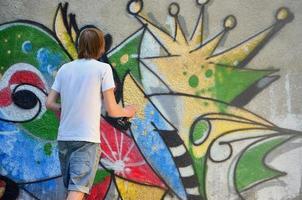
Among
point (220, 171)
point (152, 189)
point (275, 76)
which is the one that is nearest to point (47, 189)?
point (152, 189)

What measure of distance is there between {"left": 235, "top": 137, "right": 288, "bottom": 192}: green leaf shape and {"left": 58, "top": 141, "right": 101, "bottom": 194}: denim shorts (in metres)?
1.48

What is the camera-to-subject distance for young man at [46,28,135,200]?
3.50 metres

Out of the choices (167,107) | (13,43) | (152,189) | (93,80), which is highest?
(13,43)

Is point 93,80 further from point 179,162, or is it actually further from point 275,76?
point 275,76

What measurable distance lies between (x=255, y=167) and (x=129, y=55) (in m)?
1.45

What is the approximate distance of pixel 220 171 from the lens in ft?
14.8

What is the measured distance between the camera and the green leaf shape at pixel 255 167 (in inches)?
176

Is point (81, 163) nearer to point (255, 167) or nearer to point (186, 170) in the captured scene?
point (186, 170)

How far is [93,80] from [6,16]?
5.01ft

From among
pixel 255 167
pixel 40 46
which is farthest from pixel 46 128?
pixel 255 167

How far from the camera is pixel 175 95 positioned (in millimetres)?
4543

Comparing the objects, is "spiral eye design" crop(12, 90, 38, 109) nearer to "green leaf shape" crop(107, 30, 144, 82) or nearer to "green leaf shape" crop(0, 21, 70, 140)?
→ "green leaf shape" crop(0, 21, 70, 140)

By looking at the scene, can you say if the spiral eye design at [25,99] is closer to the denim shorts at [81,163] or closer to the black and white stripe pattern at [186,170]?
the denim shorts at [81,163]

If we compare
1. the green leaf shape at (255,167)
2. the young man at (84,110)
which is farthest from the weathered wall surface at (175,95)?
the young man at (84,110)
